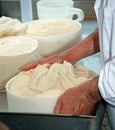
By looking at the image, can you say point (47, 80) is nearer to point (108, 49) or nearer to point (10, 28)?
point (108, 49)

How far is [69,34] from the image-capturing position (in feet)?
3.51

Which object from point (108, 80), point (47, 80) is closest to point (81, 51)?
point (47, 80)

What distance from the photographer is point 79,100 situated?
0.76 metres

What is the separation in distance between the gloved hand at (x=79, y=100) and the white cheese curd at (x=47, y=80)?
0.12ft

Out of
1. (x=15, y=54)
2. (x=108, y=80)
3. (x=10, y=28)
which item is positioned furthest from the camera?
(x=10, y=28)

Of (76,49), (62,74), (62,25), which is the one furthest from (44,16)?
(62,74)

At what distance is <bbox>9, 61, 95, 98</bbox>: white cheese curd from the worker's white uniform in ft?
0.45

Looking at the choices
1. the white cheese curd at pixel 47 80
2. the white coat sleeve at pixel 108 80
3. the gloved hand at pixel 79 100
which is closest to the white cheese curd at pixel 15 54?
the white cheese curd at pixel 47 80

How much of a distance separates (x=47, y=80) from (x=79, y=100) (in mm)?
123

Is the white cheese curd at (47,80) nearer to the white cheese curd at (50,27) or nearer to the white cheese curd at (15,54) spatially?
the white cheese curd at (15,54)

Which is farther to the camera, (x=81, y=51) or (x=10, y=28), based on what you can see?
(x=10, y=28)

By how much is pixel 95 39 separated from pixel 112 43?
0.30 metres

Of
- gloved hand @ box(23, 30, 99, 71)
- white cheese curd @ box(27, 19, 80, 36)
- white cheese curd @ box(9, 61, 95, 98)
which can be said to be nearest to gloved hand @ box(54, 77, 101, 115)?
white cheese curd @ box(9, 61, 95, 98)

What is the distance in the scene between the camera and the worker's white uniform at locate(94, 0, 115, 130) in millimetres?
659
